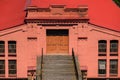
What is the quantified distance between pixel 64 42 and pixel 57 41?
78cm

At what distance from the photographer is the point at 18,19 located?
5362 cm

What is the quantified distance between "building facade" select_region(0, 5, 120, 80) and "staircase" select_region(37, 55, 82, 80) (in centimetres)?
99

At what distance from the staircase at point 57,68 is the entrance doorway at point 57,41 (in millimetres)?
840

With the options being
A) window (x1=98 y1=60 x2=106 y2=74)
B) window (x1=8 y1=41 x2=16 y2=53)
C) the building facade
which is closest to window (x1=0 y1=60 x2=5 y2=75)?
the building facade

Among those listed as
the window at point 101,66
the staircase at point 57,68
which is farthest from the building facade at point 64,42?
the staircase at point 57,68

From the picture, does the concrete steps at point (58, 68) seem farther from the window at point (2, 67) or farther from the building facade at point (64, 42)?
the window at point (2, 67)

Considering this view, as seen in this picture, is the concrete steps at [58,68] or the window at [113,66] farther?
the window at [113,66]

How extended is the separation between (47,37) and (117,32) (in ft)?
24.7

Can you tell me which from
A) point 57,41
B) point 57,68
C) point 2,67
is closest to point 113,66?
point 57,41

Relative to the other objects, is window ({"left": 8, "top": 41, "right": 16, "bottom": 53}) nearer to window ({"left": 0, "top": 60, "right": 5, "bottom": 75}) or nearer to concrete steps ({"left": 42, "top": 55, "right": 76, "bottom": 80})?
window ({"left": 0, "top": 60, "right": 5, "bottom": 75})

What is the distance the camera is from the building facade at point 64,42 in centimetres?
5125

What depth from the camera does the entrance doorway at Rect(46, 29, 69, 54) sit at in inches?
2053

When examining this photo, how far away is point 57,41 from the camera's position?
172 feet

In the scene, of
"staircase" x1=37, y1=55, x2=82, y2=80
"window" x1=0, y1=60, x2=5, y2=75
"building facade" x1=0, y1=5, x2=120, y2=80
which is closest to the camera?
"staircase" x1=37, y1=55, x2=82, y2=80
